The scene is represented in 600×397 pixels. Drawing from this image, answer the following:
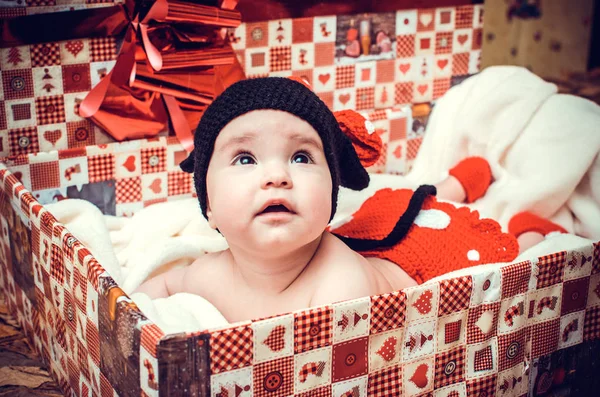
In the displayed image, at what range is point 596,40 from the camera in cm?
295

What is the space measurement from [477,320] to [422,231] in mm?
319

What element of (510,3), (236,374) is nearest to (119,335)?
(236,374)

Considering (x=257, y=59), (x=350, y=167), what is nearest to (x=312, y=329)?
(x=350, y=167)

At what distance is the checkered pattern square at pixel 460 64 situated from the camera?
1.74 m

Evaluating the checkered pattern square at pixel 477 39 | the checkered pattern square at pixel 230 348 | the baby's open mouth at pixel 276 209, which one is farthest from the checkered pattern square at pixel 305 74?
the checkered pattern square at pixel 230 348

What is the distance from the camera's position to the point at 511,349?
0.98m

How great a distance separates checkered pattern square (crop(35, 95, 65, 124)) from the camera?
1.31 meters

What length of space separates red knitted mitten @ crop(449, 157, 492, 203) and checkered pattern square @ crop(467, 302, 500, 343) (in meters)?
0.54

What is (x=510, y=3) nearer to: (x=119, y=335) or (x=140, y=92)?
(x=140, y=92)

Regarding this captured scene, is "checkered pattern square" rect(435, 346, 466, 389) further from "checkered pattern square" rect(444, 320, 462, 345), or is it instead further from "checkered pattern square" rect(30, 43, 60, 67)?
"checkered pattern square" rect(30, 43, 60, 67)

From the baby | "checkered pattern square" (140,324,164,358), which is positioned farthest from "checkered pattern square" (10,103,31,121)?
"checkered pattern square" (140,324,164,358)

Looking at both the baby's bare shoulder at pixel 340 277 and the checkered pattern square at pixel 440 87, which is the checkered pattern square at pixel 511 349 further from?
the checkered pattern square at pixel 440 87

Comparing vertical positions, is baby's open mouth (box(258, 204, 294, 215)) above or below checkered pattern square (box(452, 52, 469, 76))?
below

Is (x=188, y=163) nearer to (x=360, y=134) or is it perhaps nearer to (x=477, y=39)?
(x=360, y=134)
